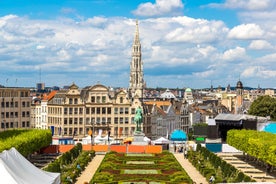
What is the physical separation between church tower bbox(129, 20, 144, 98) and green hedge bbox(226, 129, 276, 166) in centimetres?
9611

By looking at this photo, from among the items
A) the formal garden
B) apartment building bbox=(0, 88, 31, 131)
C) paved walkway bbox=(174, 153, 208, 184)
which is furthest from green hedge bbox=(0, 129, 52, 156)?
apartment building bbox=(0, 88, 31, 131)

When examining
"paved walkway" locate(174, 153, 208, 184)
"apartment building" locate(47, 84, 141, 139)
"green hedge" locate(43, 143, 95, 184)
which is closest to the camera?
"green hedge" locate(43, 143, 95, 184)

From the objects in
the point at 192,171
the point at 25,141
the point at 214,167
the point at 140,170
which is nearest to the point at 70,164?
the point at 25,141

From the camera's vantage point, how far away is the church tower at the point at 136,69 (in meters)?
178

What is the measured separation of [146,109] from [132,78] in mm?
37461

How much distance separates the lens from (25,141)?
69.6m

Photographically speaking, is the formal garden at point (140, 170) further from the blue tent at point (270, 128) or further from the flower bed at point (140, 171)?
the blue tent at point (270, 128)

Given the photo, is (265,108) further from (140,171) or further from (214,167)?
(140,171)

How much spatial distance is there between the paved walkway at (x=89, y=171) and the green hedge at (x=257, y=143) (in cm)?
1803

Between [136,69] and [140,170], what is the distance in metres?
114

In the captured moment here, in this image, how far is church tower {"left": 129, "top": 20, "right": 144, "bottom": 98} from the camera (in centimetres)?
17825

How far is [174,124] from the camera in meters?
165

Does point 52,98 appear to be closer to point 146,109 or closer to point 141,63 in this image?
point 146,109

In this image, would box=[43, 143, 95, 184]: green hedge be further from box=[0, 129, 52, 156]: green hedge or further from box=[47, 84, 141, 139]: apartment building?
box=[47, 84, 141, 139]: apartment building
